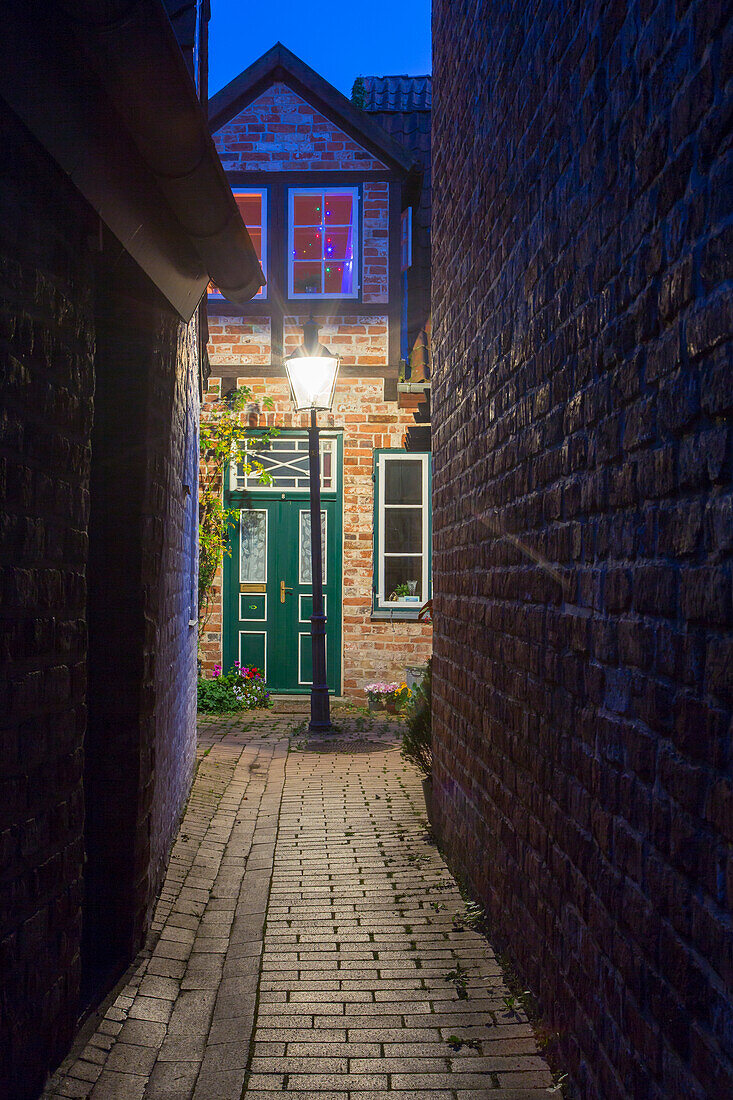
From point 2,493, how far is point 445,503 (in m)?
3.32

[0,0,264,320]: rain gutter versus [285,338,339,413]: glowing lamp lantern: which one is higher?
[285,338,339,413]: glowing lamp lantern

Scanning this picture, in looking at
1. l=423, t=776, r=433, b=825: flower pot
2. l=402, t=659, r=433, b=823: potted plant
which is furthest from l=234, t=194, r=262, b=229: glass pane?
l=423, t=776, r=433, b=825: flower pot

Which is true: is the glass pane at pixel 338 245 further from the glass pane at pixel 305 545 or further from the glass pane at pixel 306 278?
the glass pane at pixel 305 545

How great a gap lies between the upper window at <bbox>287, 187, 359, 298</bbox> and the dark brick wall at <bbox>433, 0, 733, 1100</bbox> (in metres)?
7.94

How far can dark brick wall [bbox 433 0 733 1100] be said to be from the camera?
5.63 feet

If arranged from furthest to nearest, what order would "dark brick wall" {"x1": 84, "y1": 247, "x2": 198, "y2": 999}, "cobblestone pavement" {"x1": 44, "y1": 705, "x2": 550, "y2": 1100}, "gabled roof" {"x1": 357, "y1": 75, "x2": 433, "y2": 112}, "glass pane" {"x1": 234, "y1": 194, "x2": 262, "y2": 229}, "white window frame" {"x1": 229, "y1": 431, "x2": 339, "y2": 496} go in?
"gabled roof" {"x1": 357, "y1": 75, "x2": 433, "y2": 112} → "glass pane" {"x1": 234, "y1": 194, "x2": 262, "y2": 229} → "white window frame" {"x1": 229, "y1": 431, "x2": 339, "y2": 496} → "dark brick wall" {"x1": 84, "y1": 247, "x2": 198, "y2": 999} → "cobblestone pavement" {"x1": 44, "y1": 705, "x2": 550, "y2": 1100}

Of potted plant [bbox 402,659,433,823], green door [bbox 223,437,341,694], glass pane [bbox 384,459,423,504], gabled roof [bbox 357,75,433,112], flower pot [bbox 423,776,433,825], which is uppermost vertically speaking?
gabled roof [bbox 357,75,433,112]

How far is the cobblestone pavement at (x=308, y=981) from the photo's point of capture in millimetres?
2850

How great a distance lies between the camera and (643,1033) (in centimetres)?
203

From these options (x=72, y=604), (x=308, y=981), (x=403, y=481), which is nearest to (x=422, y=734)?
(x=308, y=981)

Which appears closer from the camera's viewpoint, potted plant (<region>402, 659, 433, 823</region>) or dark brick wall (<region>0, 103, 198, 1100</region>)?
dark brick wall (<region>0, 103, 198, 1100</region>)

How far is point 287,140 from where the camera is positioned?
11.9 meters

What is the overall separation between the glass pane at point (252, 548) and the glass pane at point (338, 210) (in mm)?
3827

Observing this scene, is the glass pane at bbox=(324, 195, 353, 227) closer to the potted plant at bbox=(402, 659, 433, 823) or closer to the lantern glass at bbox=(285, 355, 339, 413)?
the lantern glass at bbox=(285, 355, 339, 413)
